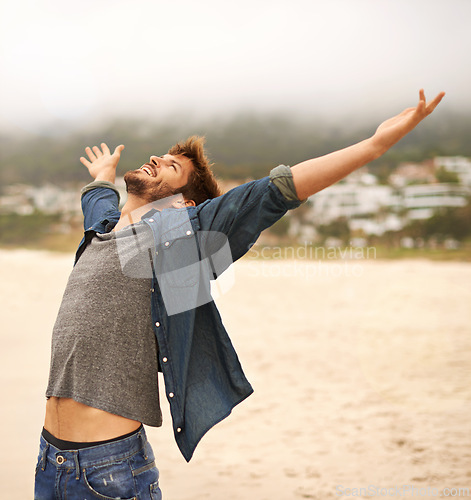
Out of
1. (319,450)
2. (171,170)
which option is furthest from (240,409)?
(171,170)

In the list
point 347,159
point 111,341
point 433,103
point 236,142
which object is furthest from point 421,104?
point 236,142

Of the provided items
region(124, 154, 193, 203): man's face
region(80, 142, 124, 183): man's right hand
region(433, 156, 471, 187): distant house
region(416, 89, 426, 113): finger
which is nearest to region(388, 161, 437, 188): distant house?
region(433, 156, 471, 187): distant house

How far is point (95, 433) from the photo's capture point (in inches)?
62.2

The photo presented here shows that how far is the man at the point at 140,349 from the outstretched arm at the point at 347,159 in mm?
67

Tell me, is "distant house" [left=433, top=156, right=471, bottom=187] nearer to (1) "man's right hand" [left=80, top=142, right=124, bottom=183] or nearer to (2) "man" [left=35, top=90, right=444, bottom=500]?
(1) "man's right hand" [left=80, top=142, right=124, bottom=183]

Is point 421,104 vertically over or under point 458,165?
over

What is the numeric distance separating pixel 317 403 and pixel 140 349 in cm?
614

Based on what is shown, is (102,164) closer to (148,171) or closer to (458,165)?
(148,171)

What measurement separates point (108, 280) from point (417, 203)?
5057 cm

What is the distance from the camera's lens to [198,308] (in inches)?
66.5

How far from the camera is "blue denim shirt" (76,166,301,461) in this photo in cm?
151

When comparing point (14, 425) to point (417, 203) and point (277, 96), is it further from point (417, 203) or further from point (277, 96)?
point (277, 96)

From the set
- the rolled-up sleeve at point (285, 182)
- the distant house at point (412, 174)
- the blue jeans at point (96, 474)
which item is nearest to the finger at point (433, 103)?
the rolled-up sleeve at point (285, 182)

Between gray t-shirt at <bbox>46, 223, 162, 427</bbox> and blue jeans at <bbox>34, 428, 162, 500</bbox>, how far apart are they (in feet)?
0.38
